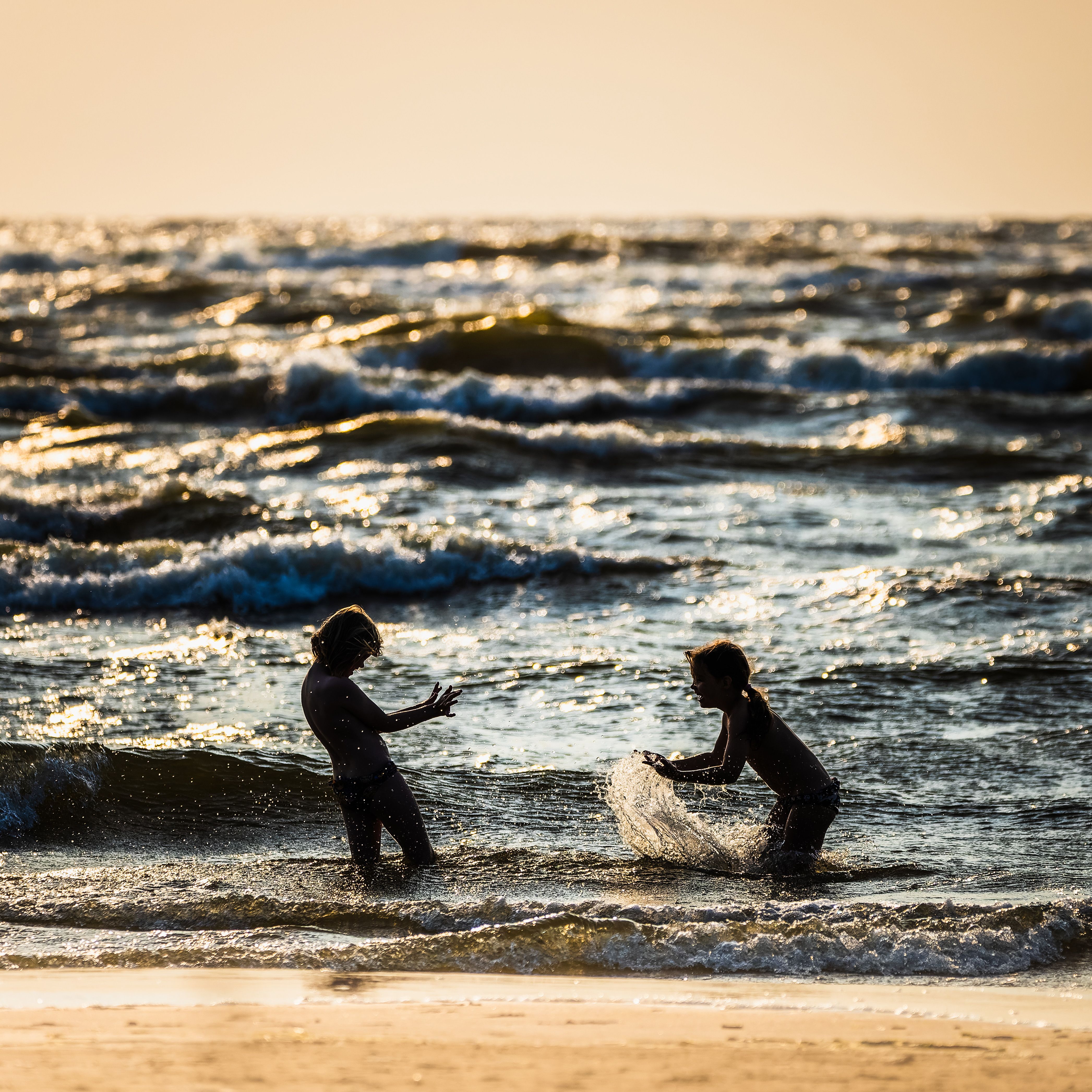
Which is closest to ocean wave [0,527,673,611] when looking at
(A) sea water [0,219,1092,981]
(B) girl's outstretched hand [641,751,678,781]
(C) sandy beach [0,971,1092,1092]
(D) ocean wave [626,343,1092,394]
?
(A) sea water [0,219,1092,981]

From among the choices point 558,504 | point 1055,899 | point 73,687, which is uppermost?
point 558,504

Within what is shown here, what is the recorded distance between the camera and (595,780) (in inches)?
294

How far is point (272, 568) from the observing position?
38.2ft

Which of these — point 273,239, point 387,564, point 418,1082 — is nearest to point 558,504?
point 387,564

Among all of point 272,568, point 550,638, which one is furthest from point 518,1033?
point 272,568

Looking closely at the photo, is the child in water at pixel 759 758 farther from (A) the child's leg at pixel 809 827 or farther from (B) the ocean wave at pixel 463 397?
(B) the ocean wave at pixel 463 397

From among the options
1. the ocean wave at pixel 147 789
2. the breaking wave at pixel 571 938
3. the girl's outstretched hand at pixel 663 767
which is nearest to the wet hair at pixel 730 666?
the girl's outstretched hand at pixel 663 767

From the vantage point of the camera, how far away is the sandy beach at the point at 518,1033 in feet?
12.3

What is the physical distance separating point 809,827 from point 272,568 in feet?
21.1

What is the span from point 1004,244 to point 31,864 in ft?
197

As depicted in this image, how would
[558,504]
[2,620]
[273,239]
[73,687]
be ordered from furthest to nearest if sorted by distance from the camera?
[273,239]
[558,504]
[2,620]
[73,687]

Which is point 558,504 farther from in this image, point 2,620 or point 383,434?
point 2,620

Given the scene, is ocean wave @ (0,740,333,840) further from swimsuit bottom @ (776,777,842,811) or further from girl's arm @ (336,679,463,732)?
swimsuit bottom @ (776,777,842,811)

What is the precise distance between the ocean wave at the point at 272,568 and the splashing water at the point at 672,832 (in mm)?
5156
